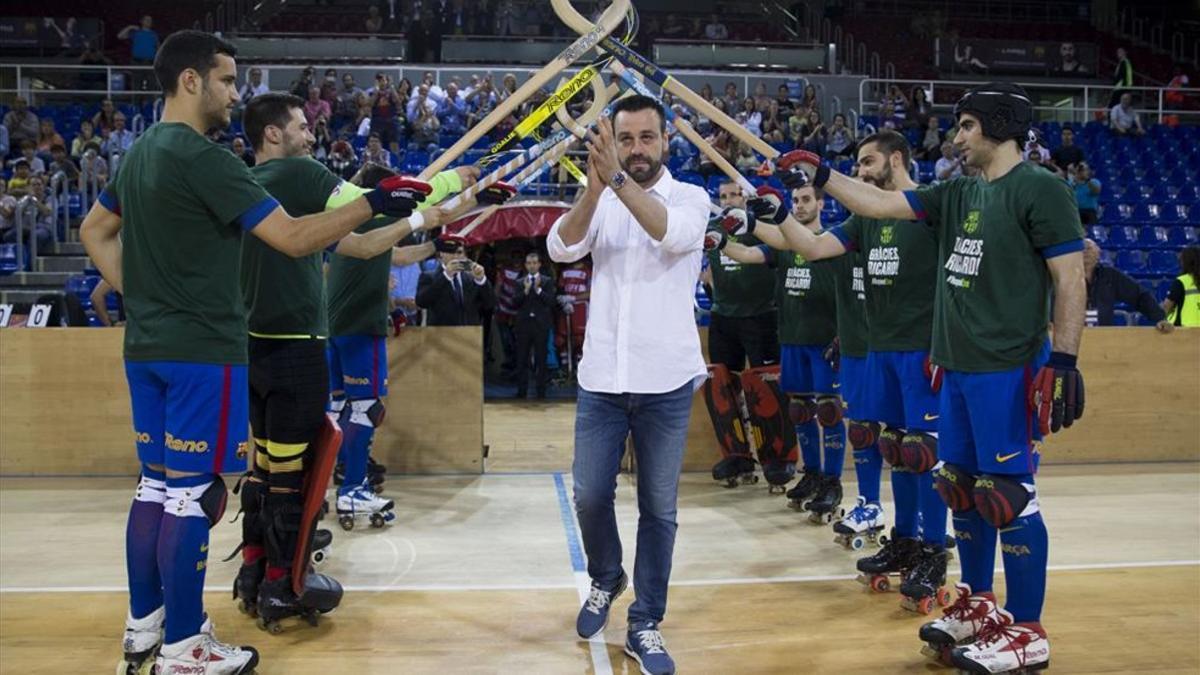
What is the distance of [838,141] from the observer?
1617 cm

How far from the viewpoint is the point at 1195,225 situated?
53.3ft

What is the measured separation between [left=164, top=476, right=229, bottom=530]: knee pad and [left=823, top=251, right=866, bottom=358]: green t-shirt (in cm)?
336

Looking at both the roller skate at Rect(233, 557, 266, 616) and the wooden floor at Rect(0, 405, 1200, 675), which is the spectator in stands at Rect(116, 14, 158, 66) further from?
the roller skate at Rect(233, 557, 266, 616)

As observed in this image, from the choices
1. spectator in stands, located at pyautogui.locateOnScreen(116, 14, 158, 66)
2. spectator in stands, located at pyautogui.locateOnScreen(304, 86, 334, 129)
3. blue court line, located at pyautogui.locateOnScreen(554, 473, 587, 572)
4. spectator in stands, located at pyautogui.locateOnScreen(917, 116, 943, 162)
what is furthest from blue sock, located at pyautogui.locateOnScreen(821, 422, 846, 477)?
spectator in stands, located at pyautogui.locateOnScreen(116, 14, 158, 66)

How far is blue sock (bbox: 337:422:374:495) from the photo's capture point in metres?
6.22

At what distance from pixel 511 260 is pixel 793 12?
13.3m

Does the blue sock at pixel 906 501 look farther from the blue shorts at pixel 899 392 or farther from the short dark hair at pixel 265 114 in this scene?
the short dark hair at pixel 265 114

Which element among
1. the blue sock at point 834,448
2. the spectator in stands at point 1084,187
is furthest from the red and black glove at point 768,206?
the spectator in stands at point 1084,187

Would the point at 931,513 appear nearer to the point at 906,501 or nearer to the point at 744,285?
the point at 906,501

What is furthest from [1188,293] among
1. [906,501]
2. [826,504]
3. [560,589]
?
[560,589]

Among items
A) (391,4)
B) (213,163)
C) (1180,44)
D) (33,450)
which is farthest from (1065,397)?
(1180,44)

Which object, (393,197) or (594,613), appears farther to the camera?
(594,613)

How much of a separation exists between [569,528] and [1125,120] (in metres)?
16.4

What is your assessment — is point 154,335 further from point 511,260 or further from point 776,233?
point 511,260
